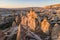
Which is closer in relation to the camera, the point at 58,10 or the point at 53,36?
the point at 53,36

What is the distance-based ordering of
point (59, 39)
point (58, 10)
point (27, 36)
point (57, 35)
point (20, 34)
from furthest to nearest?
point (58, 10)
point (57, 35)
point (59, 39)
point (27, 36)
point (20, 34)

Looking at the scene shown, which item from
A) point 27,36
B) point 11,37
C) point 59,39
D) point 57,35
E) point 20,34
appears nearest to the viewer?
point 20,34

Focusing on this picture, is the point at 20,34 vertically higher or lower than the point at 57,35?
higher

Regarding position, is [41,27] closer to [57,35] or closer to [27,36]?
[57,35]

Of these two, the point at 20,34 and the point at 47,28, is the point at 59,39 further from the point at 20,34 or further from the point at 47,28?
the point at 20,34

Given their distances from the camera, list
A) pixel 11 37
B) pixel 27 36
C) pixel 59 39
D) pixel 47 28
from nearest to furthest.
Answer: pixel 27 36 → pixel 11 37 → pixel 59 39 → pixel 47 28

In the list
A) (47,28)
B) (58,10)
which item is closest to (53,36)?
(47,28)

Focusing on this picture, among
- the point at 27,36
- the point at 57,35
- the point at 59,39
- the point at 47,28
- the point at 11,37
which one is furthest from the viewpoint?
the point at 47,28

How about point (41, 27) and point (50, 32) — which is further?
point (41, 27)

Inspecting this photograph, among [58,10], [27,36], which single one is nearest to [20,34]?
[27,36]
